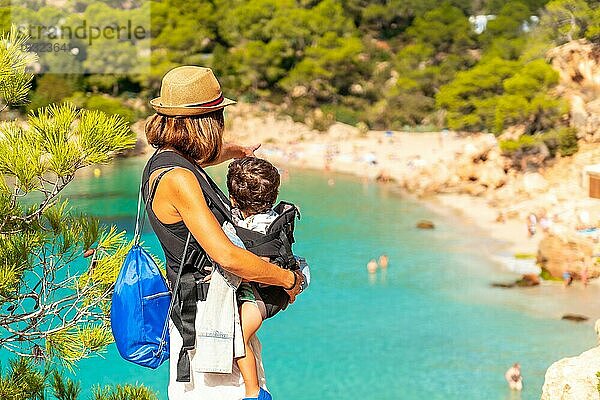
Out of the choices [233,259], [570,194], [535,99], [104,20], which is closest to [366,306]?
[570,194]

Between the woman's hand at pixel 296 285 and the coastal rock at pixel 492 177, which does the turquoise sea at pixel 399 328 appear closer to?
the coastal rock at pixel 492 177

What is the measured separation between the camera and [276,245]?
205 centimetres

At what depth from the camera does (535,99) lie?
18500 millimetres

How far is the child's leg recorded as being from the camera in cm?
207

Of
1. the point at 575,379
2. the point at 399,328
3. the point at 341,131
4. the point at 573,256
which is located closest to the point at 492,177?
the point at 573,256

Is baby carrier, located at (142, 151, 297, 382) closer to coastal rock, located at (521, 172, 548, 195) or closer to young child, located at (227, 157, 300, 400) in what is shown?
young child, located at (227, 157, 300, 400)

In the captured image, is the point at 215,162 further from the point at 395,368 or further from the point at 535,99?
the point at 535,99

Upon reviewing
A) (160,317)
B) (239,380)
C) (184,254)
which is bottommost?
(239,380)

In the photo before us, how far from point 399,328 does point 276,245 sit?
30.9 ft

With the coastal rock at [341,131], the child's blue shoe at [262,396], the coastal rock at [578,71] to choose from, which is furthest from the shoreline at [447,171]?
the child's blue shoe at [262,396]

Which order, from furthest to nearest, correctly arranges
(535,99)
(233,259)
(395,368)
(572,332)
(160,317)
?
1. (535,99)
2. (572,332)
3. (395,368)
4. (160,317)
5. (233,259)

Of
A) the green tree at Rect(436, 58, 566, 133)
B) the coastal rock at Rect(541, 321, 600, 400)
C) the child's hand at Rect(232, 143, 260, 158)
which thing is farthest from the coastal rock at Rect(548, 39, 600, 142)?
the child's hand at Rect(232, 143, 260, 158)

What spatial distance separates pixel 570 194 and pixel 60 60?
47.9ft

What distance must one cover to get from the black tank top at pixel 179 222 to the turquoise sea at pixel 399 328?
5.24 metres
